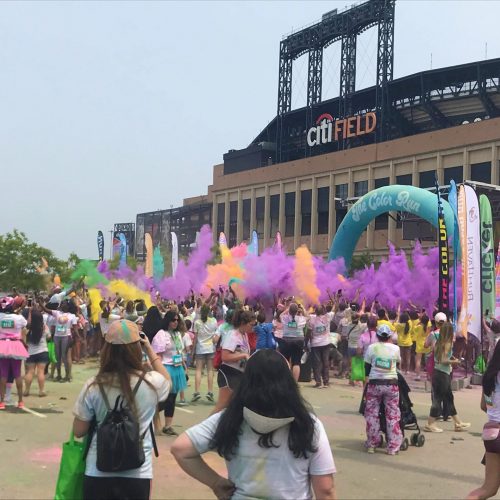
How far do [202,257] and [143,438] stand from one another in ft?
89.7

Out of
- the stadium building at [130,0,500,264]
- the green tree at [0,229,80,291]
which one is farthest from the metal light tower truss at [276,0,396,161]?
the green tree at [0,229,80,291]

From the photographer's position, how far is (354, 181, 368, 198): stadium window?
53547 millimetres

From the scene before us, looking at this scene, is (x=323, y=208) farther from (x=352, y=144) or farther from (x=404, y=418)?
(x=404, y=418)

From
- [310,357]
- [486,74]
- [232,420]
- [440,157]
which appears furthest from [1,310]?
[486,74]

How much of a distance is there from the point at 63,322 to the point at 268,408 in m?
10.7

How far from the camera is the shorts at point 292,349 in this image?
39.0 feet

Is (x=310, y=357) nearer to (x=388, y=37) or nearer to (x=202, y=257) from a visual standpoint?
(x=202, y=257)

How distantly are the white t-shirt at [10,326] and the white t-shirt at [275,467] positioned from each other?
305 inches

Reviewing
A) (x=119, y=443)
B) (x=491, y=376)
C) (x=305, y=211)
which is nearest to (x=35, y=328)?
(x=491, y=376)

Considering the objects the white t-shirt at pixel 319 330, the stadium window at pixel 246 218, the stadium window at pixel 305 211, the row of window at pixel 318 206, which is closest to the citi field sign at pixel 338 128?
the row of window at pixel 318 206

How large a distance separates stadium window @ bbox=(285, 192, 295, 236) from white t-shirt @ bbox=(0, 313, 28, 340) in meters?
51.6

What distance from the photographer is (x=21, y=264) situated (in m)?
57.5

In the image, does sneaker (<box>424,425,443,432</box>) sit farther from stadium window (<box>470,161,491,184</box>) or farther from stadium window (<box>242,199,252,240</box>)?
stadium window (<box>242,199,252,240</box>)

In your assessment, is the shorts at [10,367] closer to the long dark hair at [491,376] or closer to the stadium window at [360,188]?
the long dark hair at [491,376]
